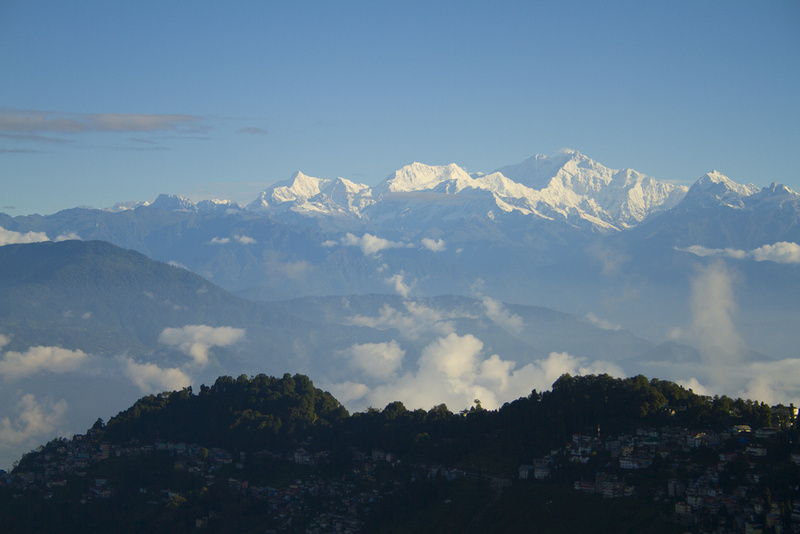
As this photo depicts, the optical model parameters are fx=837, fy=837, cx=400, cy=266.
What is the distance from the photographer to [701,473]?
58.3 meters

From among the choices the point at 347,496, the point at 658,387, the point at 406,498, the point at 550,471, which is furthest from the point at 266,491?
the point at 658,387

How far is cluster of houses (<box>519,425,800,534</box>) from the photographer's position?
52.6 metres

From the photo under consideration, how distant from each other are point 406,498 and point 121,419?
36466mm

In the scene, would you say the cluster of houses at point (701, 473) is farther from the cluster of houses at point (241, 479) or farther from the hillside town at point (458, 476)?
the cluster of houses at point (241, 479)

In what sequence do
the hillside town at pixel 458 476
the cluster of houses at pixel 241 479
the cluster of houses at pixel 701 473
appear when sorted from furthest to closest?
the cluster of houses at pixel 241 479
the hillside town at pixel 458 476
the cluster of houses at pixel 701 473

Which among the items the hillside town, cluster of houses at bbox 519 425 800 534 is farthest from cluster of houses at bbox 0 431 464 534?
cluster of houses at bbox 519 425 800 534

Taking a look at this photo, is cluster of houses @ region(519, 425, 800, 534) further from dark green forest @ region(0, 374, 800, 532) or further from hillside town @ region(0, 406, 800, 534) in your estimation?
dark green forest @ region(0, 374, 800, 532)

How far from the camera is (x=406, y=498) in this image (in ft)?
220

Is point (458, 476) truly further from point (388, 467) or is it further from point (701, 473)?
Answer: point (701, 473)

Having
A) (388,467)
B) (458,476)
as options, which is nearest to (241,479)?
(388,467)

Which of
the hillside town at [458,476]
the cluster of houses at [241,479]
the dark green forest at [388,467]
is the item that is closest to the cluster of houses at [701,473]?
the hillside town at [458,476]

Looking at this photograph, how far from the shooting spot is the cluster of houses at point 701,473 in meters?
52.6

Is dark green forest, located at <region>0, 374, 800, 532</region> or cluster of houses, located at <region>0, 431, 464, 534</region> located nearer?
dark green forest, located at <region>0, 374, 800, 532</region>

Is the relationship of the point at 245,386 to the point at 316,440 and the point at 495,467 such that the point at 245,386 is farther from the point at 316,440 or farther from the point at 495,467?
the point at 495,467
